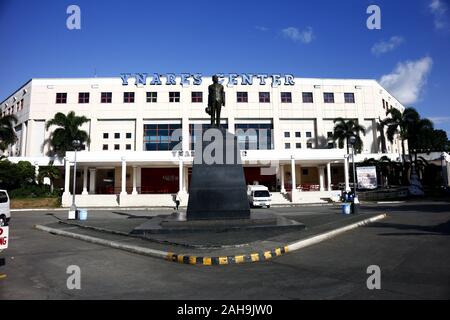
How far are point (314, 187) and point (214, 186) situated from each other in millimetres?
32870

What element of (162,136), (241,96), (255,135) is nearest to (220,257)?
(162,136)

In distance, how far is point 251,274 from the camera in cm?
693

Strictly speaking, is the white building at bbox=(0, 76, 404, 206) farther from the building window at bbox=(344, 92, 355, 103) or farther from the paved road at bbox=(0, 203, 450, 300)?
the paved road at bbox=(0, 203, 450, 300)

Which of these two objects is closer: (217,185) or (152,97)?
(217,185)

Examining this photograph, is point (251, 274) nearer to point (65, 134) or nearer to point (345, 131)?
point (65, 134)

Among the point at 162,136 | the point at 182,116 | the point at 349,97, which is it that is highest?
the point at 349,97

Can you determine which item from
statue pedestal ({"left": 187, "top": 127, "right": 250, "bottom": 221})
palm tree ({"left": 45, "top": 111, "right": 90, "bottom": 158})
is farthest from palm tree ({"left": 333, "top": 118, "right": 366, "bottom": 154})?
statue pedestal ({"left": 187, "top": 127, "right": 250, "bottom": 221})

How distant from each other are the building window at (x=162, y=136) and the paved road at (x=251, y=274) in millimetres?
39448

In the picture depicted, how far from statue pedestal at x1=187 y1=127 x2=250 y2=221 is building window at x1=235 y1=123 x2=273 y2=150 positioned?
120ft

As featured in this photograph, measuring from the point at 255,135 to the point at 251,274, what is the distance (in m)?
44.9

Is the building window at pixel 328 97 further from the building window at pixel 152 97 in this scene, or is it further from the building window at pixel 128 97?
the building window at pixel 128 97

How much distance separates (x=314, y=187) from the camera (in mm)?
43312

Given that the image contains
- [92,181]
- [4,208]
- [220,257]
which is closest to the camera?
[220,257]

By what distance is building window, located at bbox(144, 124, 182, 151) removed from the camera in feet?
163
